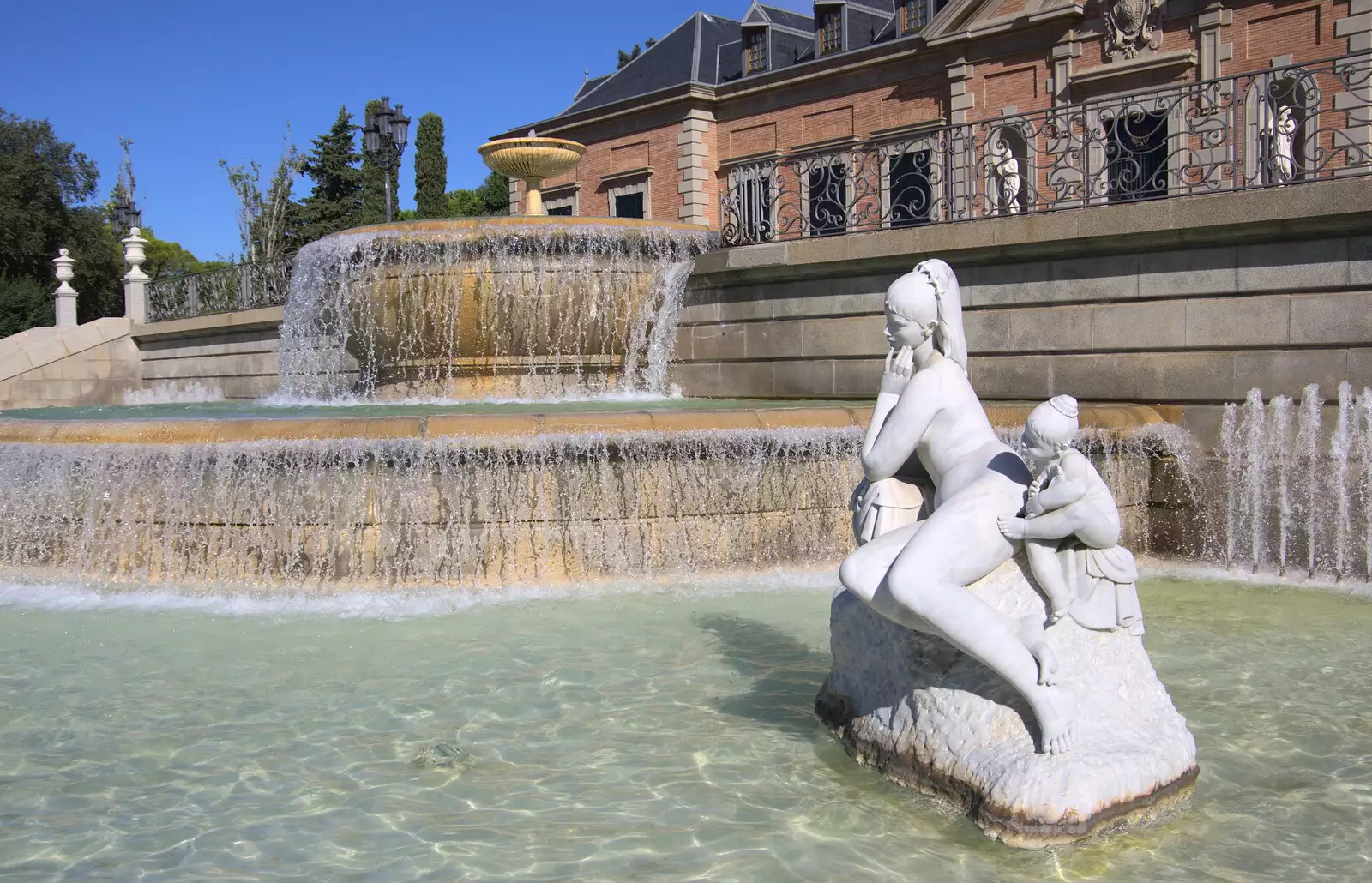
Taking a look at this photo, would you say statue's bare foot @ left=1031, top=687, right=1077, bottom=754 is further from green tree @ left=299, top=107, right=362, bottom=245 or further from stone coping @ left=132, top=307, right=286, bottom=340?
green tree @ left=299, top=107, right=362, bottom=245

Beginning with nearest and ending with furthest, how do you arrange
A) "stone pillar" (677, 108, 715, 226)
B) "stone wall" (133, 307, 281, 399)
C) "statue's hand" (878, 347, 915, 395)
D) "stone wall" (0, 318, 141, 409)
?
"statue's hand" (878, 347, 915, 395), "stone wall" (133, 307, 281, 399), "stone wall" (0, 318, 141, 409), "stone pillar" (677, 108, 715, 226)

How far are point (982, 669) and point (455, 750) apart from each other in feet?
7.08

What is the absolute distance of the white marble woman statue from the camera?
153 inches

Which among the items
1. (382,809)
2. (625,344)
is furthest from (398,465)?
(625,344)

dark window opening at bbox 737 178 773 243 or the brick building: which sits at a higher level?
the brick building

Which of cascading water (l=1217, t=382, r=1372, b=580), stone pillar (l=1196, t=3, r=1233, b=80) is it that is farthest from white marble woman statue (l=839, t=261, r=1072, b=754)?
stone pillar (l=1196, t=3, r=1233, b=80)

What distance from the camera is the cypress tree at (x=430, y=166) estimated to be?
164 ft

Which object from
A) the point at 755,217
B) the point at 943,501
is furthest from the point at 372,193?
the point at 943,501

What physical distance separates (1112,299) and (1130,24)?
50.5ft

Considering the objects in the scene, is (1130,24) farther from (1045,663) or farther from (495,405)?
(1045,663)

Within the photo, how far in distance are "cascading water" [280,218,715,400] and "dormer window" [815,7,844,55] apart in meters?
18.3

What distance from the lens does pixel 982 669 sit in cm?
407

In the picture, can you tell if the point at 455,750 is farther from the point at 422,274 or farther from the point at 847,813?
the point at 422,274

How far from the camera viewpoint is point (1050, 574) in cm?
404
